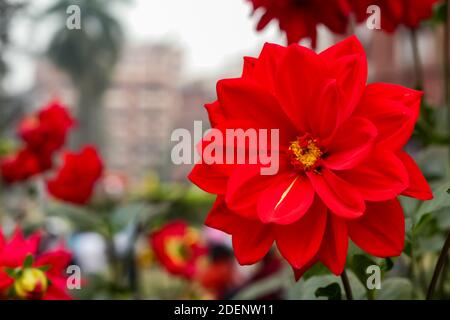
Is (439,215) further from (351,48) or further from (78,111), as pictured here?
(78,111)

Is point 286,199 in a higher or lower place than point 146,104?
lower

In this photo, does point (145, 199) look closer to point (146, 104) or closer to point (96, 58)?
point (146, 104)

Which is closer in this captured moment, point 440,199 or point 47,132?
point 440,199

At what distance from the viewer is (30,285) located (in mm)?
331

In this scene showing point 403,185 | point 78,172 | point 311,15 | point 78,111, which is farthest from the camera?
point 78,111

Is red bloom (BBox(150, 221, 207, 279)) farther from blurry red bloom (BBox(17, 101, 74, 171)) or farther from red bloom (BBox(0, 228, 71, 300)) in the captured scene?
red bloom (BBox(0, 228, 71, 300))

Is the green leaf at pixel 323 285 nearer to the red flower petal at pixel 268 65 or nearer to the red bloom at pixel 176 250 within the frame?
the red flower petal at pixel 268 65

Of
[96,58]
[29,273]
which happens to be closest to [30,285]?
[29,273]

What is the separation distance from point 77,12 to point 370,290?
254 mm

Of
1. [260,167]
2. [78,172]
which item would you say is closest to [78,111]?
[78,172]

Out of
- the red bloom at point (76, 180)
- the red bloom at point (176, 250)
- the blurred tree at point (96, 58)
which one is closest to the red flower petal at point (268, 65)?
the red bloom at point (76, 180)

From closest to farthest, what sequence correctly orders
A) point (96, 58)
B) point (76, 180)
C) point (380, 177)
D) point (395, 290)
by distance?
point (380, 177), point (395, 290), point (76, 180), point (96, 58)

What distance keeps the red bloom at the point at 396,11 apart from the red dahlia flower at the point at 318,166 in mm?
143
